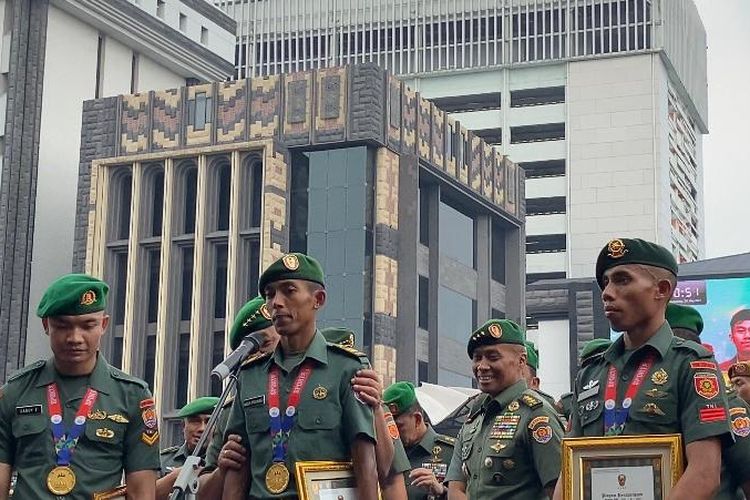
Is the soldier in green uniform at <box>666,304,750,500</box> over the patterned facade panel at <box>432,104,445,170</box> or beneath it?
beneath

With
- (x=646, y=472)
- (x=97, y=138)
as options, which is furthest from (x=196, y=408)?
(x=97, y=138)

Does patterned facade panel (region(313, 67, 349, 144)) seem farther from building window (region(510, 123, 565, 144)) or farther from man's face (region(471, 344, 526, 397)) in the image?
man's face (region(471, 344, 526, 397))

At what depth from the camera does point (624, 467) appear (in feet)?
17.3

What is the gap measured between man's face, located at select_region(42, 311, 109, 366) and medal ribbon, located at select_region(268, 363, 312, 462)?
0.80 m

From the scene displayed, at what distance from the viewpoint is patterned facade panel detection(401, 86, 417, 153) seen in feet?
154

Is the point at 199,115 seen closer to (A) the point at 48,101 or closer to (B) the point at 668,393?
(A) the point at 48,101

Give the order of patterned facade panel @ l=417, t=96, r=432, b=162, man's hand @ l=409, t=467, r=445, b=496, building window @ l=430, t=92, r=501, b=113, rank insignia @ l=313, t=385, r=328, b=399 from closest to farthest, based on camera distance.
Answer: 1. rank insignia @ l=313, t=385, r=328, b=399
2. man's hand @ l=409, t=467, r=445, b=496
3. patterned facade panel @ l=417, t=96, r=432, b=162
4. building window @ l=430, t=92, r=501, b=113

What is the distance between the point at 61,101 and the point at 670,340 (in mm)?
48785

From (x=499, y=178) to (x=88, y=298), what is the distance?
49.3 meters

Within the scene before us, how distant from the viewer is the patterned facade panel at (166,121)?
47.6 metres

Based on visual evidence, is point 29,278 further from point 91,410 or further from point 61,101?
point 91,410

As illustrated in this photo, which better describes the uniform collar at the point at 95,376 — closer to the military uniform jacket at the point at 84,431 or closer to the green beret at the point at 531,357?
the military uniform jacket at the point at 84,431

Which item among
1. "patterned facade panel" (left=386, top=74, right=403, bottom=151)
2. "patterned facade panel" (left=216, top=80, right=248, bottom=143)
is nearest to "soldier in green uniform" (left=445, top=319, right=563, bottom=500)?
"patterned facade panel" (left=386, top=74, right=403, bottom=151)

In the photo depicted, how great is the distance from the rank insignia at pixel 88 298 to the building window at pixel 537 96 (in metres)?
75.7
